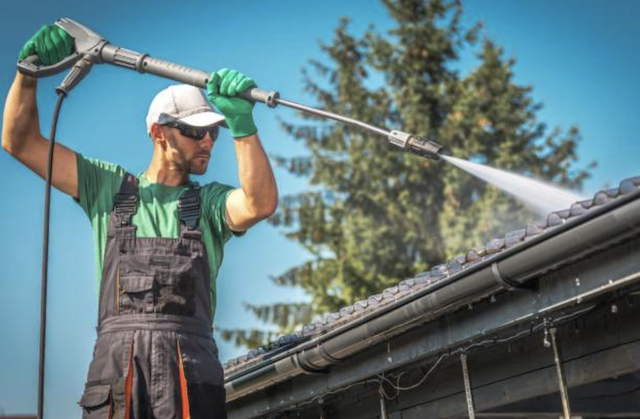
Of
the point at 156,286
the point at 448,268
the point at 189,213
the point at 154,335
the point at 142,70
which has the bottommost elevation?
the point at 154,335

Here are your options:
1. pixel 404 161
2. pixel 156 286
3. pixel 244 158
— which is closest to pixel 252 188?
pixel 244 158

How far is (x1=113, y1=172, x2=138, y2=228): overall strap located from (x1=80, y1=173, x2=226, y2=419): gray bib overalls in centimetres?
2

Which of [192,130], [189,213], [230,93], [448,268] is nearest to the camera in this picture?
[230,93]

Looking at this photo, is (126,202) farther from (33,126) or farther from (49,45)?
(49,45)

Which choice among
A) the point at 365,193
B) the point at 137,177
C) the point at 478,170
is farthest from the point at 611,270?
the point at 365,193

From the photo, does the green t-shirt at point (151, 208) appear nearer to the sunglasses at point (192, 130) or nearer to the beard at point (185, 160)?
the beard at point (185, 160)

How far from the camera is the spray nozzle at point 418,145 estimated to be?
3.36 meters

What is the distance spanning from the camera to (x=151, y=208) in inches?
144

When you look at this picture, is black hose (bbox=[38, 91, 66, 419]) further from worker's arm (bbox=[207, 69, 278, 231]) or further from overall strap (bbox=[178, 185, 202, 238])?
worker's arm (bbox=[207, 69, 278, 231])

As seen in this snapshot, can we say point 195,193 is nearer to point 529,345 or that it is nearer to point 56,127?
point 56,127

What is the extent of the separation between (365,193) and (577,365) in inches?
618

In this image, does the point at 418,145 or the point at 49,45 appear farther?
the point at 49,45

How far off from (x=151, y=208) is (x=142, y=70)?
544 millimetres

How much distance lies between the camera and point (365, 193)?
2047 centimetres
